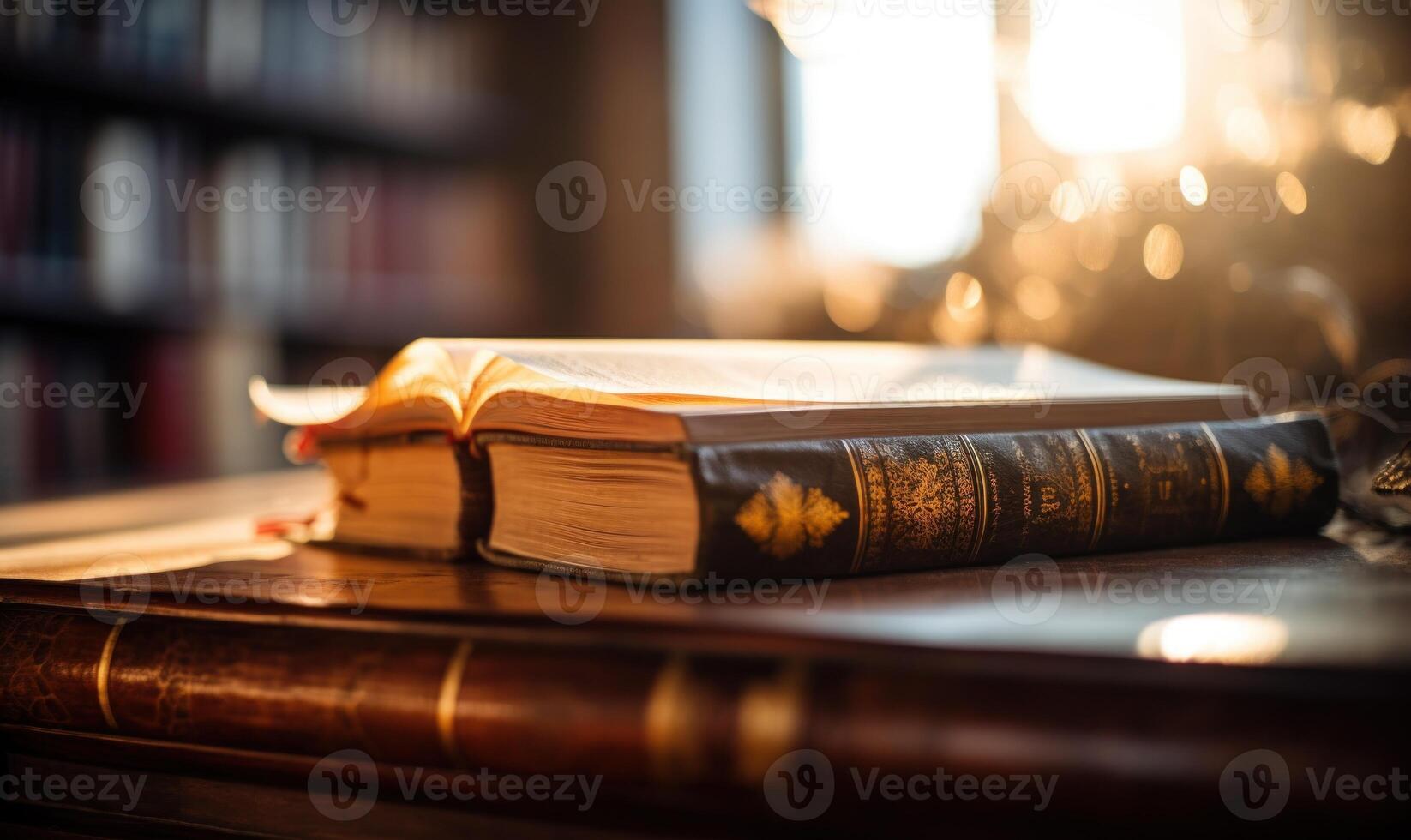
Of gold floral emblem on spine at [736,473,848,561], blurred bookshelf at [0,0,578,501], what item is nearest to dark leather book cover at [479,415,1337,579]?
gold floral emblem on spine at [736,473,848,561]

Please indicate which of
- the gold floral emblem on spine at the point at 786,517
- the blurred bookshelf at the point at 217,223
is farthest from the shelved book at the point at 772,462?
the blurred bookshelf at the point at 217,223

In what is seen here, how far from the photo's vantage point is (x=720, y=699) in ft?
1.09

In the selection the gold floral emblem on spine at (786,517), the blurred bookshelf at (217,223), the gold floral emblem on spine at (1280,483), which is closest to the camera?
the gold floral emblem on spine at (786,517)

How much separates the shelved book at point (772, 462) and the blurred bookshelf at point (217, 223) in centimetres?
98

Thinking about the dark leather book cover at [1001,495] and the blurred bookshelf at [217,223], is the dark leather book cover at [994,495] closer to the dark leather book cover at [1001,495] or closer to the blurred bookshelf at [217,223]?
the dark leather book cover at [1001,495]

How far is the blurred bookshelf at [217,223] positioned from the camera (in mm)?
1715

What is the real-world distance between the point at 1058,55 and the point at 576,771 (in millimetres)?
1534

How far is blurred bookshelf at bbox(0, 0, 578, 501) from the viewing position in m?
1.71

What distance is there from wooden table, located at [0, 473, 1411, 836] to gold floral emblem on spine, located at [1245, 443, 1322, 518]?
0.08 m

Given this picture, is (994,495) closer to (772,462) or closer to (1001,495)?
(1001,495)

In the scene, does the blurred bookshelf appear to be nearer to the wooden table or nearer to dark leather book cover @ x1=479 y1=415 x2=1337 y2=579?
the wooden table

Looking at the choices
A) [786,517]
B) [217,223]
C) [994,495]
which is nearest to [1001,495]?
[994,495]

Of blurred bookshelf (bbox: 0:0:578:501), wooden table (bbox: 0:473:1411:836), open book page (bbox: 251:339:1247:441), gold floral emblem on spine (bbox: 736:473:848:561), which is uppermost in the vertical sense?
blurred bookshelf (bbox: 0:0:578:501)

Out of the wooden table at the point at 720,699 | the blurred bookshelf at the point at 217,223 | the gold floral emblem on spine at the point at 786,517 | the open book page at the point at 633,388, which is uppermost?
the blurred bookshelf at the point at 217,223
